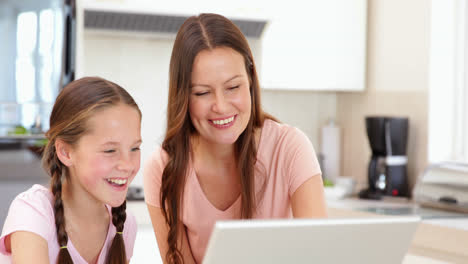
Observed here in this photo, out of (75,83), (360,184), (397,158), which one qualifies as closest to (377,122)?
(397,158)

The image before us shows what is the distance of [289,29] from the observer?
11.2ft

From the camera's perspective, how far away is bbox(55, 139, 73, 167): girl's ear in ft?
4.30

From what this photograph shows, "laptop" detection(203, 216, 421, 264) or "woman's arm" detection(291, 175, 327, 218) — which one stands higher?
"laptop" detection(203, 216, 421, 264)

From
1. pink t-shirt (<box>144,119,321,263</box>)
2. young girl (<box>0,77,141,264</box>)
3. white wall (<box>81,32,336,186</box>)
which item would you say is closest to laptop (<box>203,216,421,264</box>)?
young girl (<box>0,77,141,264</box>)

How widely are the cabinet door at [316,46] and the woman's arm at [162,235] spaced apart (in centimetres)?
195

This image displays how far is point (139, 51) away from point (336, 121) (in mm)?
1253

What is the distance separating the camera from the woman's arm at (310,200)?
1456 millimetres

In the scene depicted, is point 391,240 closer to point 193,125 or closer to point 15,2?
point 193,125

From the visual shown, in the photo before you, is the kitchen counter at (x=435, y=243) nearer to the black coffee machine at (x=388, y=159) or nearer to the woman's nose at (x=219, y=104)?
the black coffee machine at (x=388, y=159)

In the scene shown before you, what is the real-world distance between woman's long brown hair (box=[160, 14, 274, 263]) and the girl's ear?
0.78 feet

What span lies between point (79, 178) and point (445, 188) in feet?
5.69

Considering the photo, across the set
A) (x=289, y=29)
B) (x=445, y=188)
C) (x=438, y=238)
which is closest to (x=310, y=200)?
(x=438, y=238)

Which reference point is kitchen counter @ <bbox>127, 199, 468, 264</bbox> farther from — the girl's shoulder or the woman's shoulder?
the girl's shoulder

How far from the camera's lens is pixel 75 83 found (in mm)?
1310
